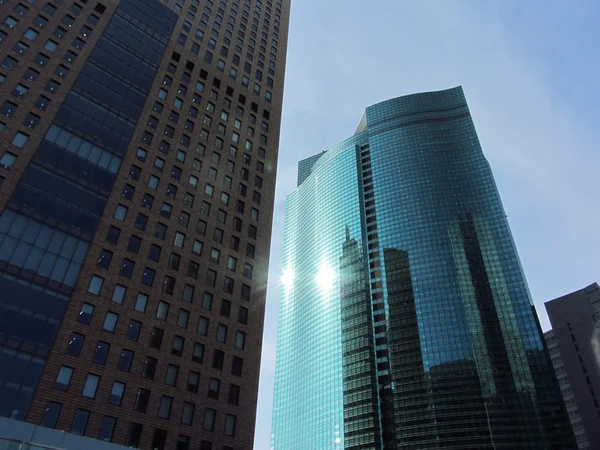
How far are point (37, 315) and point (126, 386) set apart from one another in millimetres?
10027

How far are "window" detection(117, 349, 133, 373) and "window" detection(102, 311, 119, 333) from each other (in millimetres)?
2493

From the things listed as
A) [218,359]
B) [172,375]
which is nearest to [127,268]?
[172,375]

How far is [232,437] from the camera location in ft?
157

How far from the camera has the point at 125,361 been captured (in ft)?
149

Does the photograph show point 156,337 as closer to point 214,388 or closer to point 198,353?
point 198,353

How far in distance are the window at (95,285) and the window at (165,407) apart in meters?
12.0

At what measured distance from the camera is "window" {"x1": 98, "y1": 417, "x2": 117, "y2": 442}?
40.7m

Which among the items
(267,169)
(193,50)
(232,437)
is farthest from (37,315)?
(193,50)

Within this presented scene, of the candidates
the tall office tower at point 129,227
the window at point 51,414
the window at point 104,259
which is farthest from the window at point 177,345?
the window at point 51,414

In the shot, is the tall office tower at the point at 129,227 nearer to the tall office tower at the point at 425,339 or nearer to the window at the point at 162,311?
the window at the point at 162,311

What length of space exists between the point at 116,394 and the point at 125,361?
10.3ft

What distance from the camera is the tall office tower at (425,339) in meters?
148

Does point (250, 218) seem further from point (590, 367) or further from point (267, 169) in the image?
point (590, 367)

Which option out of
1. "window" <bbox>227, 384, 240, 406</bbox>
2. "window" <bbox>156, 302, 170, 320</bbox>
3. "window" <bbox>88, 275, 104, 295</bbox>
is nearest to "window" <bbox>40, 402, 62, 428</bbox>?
"window" <bbox>88, 275, 104, 295</bbox>
